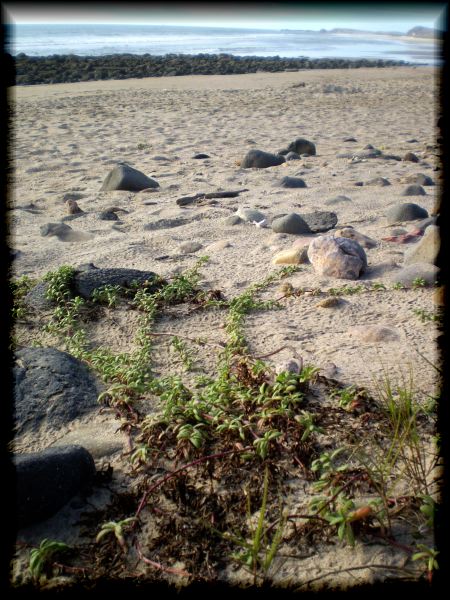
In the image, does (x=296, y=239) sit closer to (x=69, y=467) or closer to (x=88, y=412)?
(x=88, y=412)

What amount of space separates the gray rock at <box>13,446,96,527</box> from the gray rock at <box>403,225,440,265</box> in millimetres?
2421

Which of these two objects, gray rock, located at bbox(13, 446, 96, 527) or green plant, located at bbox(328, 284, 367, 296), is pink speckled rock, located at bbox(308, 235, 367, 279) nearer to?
green plant, located at bbox(328, 284, 367, 296)

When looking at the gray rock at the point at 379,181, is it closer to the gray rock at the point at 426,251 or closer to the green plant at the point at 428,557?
the gray rock at the point at 426,251

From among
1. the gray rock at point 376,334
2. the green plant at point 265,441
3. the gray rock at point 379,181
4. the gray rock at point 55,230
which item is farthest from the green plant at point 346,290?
the gray rock at point 379,181

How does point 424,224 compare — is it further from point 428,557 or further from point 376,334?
point 428,557

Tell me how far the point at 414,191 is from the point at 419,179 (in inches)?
25.8

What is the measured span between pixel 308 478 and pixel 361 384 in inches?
24.8

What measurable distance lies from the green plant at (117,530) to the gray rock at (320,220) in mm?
3185

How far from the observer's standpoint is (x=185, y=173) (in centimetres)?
684

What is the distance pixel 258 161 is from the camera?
707 cm

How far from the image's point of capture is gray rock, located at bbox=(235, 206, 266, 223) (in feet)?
16.2

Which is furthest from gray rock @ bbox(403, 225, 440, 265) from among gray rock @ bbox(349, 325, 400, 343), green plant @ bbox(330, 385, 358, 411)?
green plant @ bbox(330, 385, 358, 411)

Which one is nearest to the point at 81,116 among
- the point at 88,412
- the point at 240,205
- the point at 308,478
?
the point at 240,205

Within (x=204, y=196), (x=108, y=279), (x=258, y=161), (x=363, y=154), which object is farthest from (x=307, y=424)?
(x=363, y=154)
